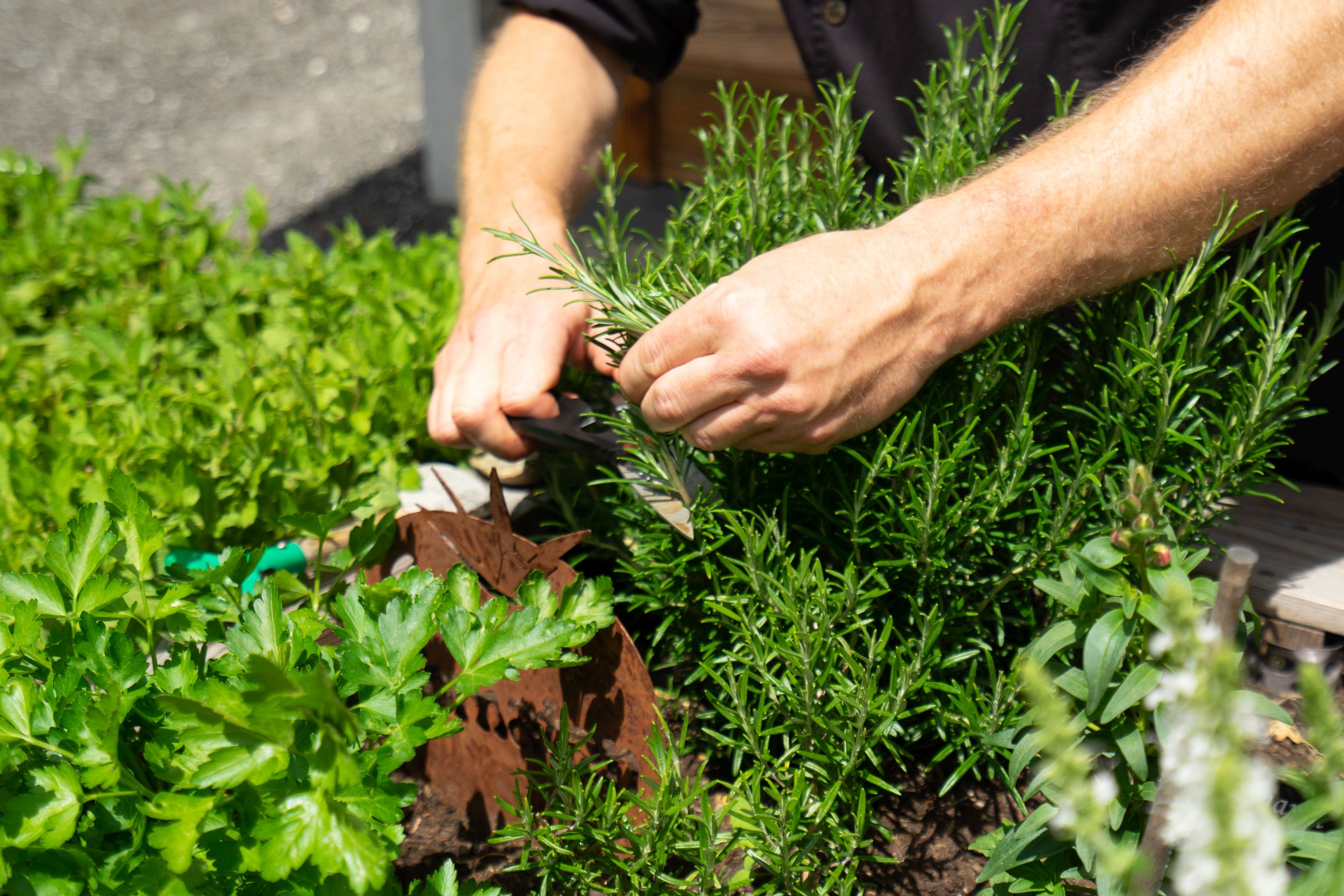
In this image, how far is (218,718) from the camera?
34.5 inches

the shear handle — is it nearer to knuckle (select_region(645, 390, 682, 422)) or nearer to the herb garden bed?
the herb garden bed

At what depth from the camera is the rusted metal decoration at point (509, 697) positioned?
4.09 ft

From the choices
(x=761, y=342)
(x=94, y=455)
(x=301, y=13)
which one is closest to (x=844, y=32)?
(x=761, y=342)

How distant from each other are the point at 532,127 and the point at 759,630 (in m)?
1.30

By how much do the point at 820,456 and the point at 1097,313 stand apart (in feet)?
1.39

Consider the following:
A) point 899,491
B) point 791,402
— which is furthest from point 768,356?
point 899,491

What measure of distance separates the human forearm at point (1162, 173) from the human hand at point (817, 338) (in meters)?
0.03

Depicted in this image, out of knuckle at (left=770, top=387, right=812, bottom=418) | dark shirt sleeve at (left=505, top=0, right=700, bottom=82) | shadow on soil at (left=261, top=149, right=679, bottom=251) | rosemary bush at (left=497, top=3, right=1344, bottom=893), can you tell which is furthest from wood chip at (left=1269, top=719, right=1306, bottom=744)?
shadow on soil at (left=261, top=149, right=679, bottom=251)

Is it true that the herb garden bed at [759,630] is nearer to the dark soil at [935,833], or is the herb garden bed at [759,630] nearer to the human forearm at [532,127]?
the dark soil at [935,833]

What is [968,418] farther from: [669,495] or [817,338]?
[669,495]

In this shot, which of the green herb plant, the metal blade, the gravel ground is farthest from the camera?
the gravel ground

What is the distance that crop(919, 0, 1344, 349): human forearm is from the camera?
1176 mm

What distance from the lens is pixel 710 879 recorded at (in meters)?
1.10

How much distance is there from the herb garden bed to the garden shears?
0.03 meters
